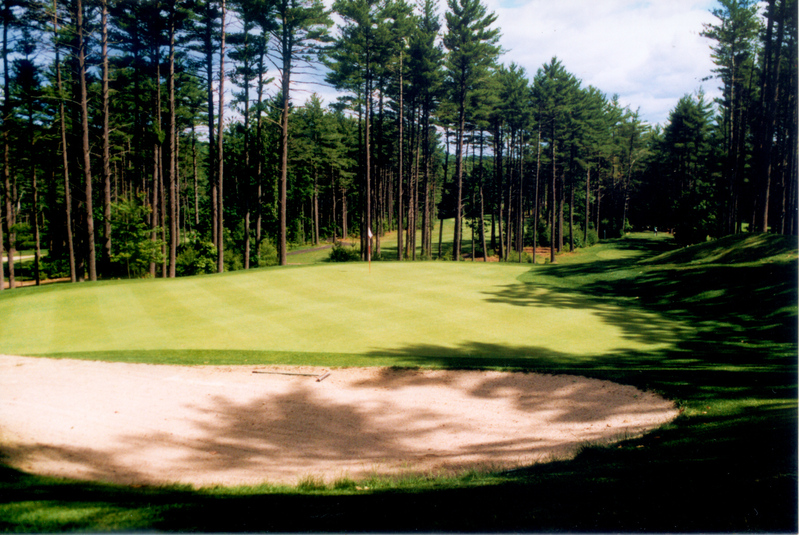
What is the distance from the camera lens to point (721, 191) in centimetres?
4500

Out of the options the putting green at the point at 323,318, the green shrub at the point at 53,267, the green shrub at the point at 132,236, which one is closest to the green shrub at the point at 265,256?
the green shrub at the point at 132,236

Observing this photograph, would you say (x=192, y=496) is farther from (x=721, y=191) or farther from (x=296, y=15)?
(x=721, y=191)

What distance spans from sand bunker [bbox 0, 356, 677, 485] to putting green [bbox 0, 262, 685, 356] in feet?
6.65

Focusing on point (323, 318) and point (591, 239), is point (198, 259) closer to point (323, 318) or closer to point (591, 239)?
point (323, 318)

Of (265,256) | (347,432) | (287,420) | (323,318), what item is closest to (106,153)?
(265,256)

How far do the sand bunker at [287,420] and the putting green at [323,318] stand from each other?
2.03m

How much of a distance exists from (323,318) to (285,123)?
1871 cm

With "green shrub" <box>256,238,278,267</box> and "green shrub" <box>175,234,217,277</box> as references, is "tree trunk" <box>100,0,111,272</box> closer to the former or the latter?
"green shrub" <box>175,234,217,277</box>

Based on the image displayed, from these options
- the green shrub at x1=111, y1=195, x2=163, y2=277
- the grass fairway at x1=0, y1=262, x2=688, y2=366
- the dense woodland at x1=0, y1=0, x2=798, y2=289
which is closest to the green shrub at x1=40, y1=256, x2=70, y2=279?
the dense woodland at x1=0, y1=0, x2=798, y2=289

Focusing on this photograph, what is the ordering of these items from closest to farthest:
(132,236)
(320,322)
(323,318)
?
1. (320,322)
2. (323,318)
3. (132,236)

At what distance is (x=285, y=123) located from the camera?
28.4 meters

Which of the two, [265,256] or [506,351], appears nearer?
[506,351]

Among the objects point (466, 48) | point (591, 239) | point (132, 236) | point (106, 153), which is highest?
point (466, 48)

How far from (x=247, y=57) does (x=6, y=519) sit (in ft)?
107
